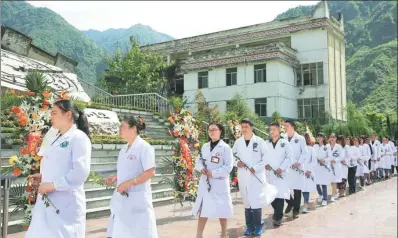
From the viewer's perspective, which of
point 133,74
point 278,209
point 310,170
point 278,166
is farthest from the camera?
point 133,74

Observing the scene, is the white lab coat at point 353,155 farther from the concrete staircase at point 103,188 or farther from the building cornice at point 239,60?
the building cornice at point 239,60

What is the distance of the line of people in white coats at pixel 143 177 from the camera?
3180 mm

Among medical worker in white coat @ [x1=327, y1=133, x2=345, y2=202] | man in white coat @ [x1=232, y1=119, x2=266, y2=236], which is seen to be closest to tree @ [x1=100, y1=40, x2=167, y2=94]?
medical worker in white coat @ [x1=327, y1=133, x2=345, y2=202]

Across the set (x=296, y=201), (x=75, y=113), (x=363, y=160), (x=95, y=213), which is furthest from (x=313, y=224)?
(x=363, y=160)

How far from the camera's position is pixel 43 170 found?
130 inches

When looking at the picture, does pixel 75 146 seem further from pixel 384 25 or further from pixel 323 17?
pixel 384 25

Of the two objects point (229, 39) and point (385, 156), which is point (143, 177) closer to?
point (385, 156)

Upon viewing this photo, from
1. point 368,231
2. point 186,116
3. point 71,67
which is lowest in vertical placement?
point 368,231

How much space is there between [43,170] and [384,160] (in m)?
17.0

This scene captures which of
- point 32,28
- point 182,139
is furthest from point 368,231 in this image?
point 32,28

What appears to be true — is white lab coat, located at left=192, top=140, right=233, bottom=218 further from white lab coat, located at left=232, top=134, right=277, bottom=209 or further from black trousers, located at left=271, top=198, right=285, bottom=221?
black trousers, located at left=271, top=198, right=285, bottom=221

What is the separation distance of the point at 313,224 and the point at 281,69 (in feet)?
66.0

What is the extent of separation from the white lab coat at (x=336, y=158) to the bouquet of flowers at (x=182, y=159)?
178 inches

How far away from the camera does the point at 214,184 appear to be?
18.0ft
